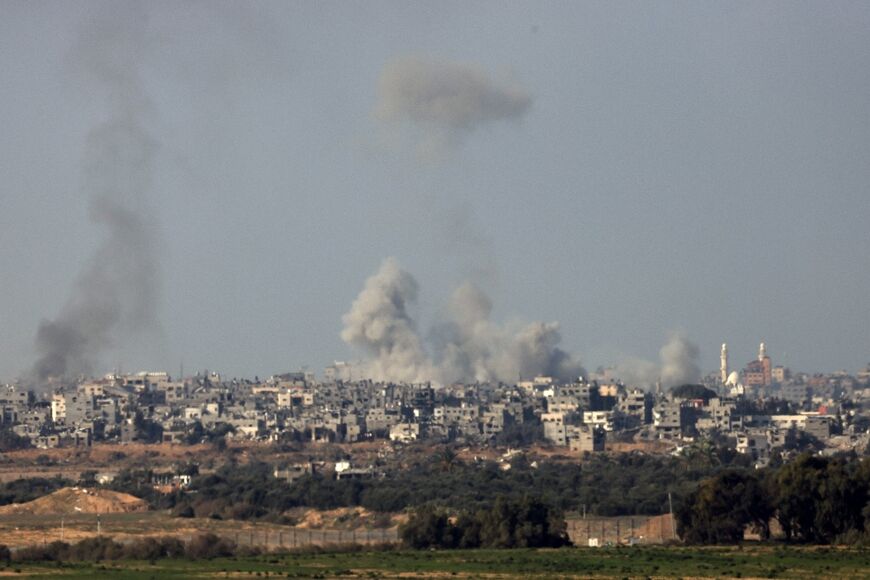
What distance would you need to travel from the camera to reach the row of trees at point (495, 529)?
7812 centimetres

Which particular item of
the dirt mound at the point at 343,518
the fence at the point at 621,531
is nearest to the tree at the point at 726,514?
the fence at the point at 621,531

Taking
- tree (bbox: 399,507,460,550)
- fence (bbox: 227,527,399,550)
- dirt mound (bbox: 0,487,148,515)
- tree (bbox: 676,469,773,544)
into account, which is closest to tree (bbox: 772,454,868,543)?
tree (bbox: 676,469,773,544)

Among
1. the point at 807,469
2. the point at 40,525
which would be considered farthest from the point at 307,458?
the point at 807,469

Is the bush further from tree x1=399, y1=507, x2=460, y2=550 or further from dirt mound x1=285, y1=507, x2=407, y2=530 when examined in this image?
dirt mound x1=285, y1=507, x2=407, y2=530

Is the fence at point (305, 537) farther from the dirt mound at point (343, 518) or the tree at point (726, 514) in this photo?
the tree at point (726, 514)

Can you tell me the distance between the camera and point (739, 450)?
155m

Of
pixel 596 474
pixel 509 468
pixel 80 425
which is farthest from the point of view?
pixel 80 425

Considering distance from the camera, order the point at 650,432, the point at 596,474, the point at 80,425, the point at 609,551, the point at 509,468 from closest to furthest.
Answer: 1. the point at 609,551
2. the point at 596,474
3. the point at 509,468
4. the point at 650,432
5. the point at 80,425

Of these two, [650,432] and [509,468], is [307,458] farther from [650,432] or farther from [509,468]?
[650,432]

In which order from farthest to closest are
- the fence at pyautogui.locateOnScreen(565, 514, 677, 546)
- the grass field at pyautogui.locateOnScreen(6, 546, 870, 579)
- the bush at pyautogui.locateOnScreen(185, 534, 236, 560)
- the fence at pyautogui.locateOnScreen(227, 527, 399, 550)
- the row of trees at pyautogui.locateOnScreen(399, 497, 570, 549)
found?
1. the fence at pyautogui.locateOnScreen(565, 514, 677, 546)
2. the fence at pyautogui.locateOnScreen(227, 527, 399, 550)
3. the row of trees at pyautogui.locateOnScreen(399, 497, 570, 549)
4. the bush at pyautogui.locateOnScreen(185, 534, 236, 560)
5. the grass field at pyautogui.locateOnScreen(6, 546, 870, 579)

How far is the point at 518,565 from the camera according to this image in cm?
6644

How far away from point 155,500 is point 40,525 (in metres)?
18.9

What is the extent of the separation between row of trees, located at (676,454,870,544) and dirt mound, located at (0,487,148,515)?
41472 mm

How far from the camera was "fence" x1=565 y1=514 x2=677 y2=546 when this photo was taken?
82.5 m
